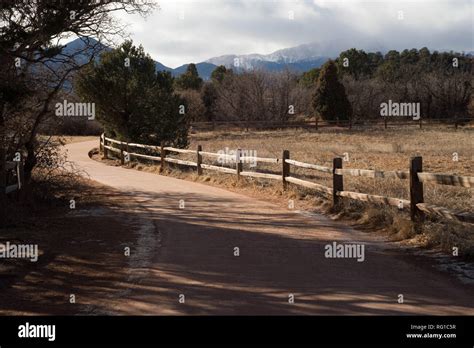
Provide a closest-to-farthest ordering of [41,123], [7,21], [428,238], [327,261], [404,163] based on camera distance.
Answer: [327,261], [428,238], [7,21], [41,123], [404,163]

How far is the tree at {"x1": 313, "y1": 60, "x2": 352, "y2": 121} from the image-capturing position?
2424 inches

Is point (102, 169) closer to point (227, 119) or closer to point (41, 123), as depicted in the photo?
point (41, 123)

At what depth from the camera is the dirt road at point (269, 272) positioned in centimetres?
620

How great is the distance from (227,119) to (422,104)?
2468cm

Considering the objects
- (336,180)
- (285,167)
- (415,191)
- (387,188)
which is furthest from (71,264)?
(387,188)

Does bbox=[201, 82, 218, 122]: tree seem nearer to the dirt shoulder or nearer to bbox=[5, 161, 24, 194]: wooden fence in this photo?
bbox=[5, 161, 24, 194]: wooden fence

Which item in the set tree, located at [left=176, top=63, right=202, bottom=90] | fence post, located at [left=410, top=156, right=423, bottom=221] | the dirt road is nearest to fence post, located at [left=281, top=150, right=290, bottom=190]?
the dirt road

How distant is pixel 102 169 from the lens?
85.0ft

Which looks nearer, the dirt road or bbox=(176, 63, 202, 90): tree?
the dirt road

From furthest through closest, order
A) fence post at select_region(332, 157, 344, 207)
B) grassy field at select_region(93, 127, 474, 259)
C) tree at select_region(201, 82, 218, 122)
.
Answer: tree at select_region(201, 82, 218, 122) < fence post at select_region(332, 157, 344, 207) < grassy field at select_region(93, 127, 474, 259)

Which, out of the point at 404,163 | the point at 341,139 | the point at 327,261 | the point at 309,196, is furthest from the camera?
the point at 341,139

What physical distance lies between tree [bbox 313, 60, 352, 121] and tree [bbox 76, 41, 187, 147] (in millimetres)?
35081

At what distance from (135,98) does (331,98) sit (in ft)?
122
